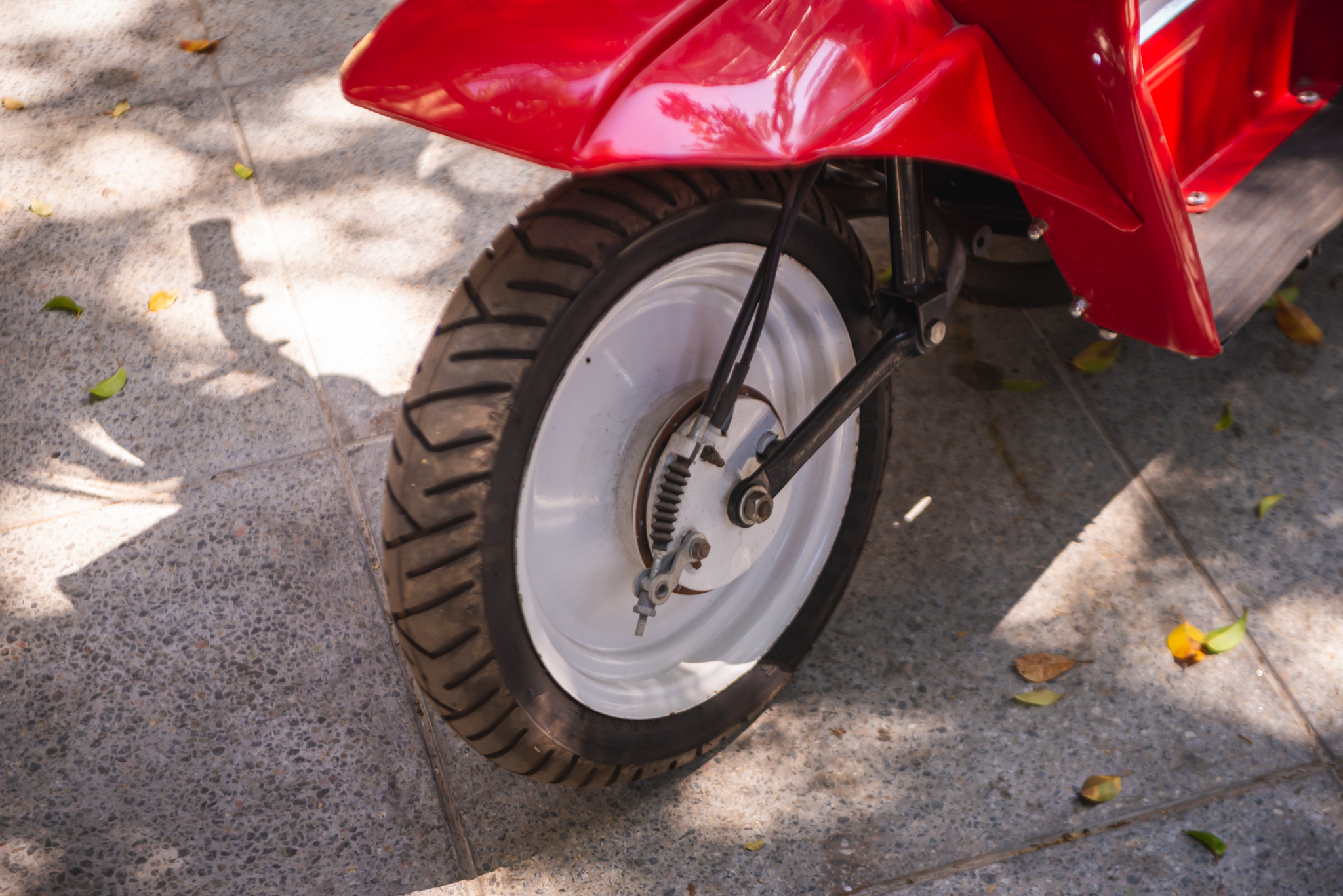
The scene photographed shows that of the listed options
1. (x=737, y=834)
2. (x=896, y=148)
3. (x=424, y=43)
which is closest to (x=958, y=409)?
(x=737, y=834)

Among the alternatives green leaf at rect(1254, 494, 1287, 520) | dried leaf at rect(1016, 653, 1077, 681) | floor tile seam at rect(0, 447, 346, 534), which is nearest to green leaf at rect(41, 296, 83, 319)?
floor tile seam at rect(0, 447, 346, 534)

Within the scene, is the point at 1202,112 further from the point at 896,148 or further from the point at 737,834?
the point at 737,834

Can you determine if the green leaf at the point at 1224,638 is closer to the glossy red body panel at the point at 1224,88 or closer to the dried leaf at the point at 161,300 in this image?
the glossy red body panel at the point at 1224,88

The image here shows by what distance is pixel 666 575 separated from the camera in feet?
4.97

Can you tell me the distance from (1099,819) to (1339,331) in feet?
5.39

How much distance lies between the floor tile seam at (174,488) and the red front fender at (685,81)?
1218 millimetres

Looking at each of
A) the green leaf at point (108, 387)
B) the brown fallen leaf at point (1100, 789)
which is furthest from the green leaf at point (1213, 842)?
the green leaf at point (108, 387)

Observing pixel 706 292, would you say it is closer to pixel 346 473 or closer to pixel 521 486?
pixel 521 486

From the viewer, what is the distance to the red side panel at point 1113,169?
4.37 feet

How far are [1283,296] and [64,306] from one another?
313cm

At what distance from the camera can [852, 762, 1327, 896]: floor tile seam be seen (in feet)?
5.57

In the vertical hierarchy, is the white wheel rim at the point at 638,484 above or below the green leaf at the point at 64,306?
above

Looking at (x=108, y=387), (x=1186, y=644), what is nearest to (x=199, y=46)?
(x=108, y=387)

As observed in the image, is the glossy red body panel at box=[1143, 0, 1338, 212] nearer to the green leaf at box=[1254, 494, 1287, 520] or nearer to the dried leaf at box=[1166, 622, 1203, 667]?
the green leaf at box=[1254, 494, 1287, 520]
